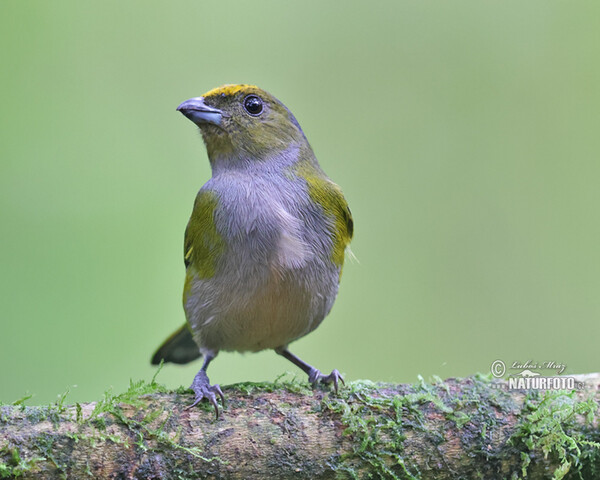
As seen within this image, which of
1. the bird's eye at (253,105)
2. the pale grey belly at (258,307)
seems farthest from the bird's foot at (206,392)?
the bird's eye at (253,105)

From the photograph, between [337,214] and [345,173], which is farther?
[345,173]

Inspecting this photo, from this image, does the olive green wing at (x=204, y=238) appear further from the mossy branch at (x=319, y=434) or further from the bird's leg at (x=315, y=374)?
the bird's leg at (x=315, y=374)

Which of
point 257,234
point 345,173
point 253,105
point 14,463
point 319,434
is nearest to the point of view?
point 14,463

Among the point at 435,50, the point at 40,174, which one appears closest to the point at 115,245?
the point at 40,174

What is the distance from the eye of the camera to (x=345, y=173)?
7902 millimetres

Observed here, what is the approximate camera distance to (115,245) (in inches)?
264

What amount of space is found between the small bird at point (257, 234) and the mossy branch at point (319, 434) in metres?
0.26

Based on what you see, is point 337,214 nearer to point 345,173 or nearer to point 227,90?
point 227,90

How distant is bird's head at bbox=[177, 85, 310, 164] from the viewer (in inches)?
164

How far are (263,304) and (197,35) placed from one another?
4967mm

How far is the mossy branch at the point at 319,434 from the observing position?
2.98m

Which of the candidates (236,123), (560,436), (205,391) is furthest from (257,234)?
(560,436)

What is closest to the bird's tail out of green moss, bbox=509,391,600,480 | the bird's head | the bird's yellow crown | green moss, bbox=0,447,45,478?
the bird's head

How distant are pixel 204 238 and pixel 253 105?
0.96 meters
